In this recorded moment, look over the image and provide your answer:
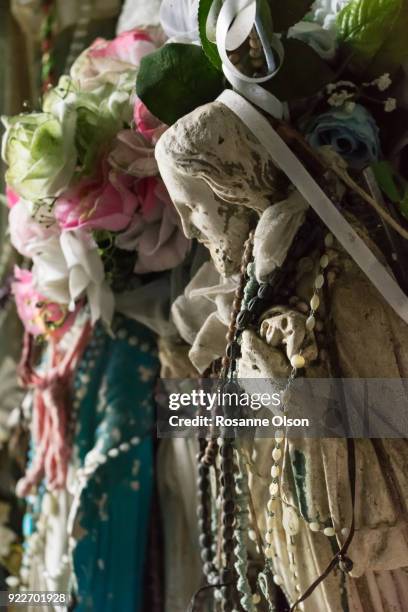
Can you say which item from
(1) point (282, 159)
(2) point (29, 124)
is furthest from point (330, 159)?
(2) point (29, 124)

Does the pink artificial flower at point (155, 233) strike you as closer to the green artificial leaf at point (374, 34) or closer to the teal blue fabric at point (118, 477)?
the teal blue fabric at point (118, 477)

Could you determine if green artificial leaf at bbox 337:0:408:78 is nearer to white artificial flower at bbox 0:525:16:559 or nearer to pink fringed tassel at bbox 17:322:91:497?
pink fringed tassel at bbox 17:322:91:497

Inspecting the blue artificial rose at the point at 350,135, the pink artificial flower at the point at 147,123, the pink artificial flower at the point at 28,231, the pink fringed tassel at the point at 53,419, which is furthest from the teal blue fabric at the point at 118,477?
the blue artificial rose at the point at 350,135

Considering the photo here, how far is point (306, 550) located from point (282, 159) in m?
0.32

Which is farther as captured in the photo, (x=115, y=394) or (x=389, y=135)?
(x=115, y=394)

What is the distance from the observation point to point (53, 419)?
0.90 meters

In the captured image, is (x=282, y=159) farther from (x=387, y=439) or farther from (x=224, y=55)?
(x=387, y=439)

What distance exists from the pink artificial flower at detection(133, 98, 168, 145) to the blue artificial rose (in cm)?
16

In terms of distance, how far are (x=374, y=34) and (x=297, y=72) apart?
2.9 inches

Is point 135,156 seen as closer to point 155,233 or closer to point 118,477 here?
point 155,233

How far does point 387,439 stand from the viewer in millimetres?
562

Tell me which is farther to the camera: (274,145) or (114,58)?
(114,58)

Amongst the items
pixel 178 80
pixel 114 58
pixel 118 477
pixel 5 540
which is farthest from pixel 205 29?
pixel 5 540

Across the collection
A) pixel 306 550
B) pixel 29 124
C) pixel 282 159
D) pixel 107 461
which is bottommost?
pixel 306 550
